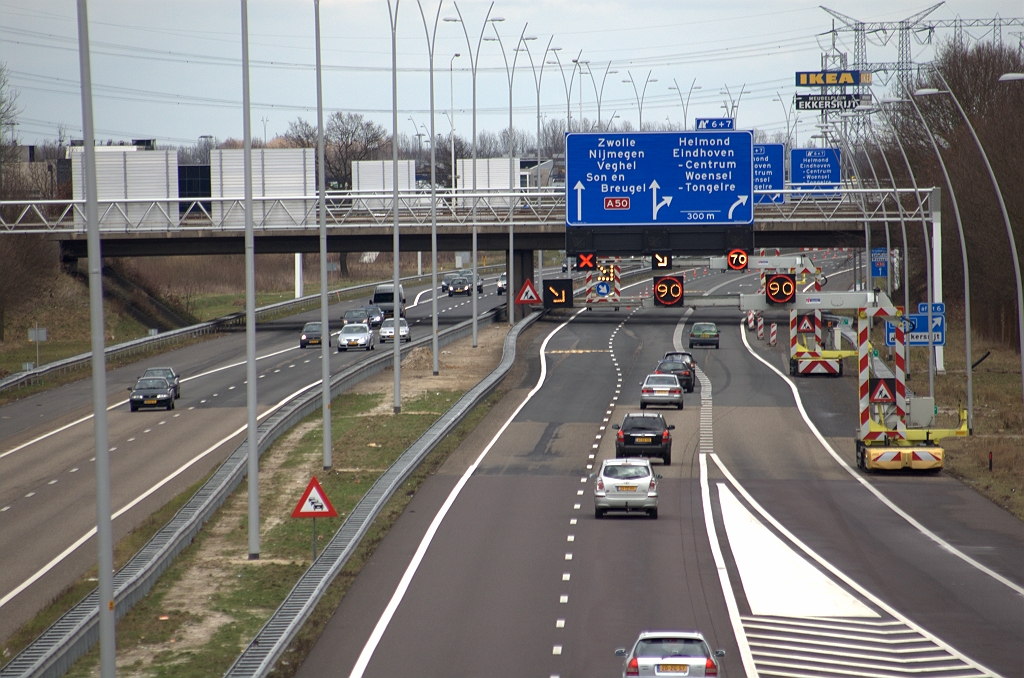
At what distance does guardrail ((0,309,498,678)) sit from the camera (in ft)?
58.9

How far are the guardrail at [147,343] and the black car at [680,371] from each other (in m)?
21.5

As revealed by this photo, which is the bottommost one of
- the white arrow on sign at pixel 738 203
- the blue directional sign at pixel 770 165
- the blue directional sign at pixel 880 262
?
the blue directional sign at pixel 880 262

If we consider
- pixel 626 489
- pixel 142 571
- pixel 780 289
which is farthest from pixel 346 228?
pixel 142 571

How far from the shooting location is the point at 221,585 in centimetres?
2392

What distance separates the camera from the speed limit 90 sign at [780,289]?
35469mm

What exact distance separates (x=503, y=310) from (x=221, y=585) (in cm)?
6011

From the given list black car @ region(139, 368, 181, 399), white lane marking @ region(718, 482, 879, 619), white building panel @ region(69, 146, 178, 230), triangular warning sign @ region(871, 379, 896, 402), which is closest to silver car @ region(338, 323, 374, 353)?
white building panel @ region(69, 146, 178, 230)

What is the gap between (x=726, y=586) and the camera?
22953 millimetres

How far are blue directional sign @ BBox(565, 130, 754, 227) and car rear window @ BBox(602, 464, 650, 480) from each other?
592 inches

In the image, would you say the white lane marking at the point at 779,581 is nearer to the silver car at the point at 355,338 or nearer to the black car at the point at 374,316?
the silver car at the point at 355,338

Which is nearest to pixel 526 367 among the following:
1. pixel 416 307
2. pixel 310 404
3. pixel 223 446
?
pixel 310 404

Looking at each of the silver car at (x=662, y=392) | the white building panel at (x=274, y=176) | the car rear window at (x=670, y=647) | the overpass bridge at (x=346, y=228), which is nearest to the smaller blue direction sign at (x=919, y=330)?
the silver car at (x=662, y=392)

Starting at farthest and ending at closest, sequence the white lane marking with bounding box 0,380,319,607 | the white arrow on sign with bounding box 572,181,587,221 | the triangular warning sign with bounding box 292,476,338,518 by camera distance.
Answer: the white arrow on sign with bounding box 572,181,587,221 → the white lane marking with bounding box 0,380,319,607 → the triangular warning sign with bounding box 292,476,338,518

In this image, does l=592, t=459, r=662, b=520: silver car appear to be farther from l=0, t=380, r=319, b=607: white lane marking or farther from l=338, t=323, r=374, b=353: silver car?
l=338, t=323, r=374, b=353: silver car
